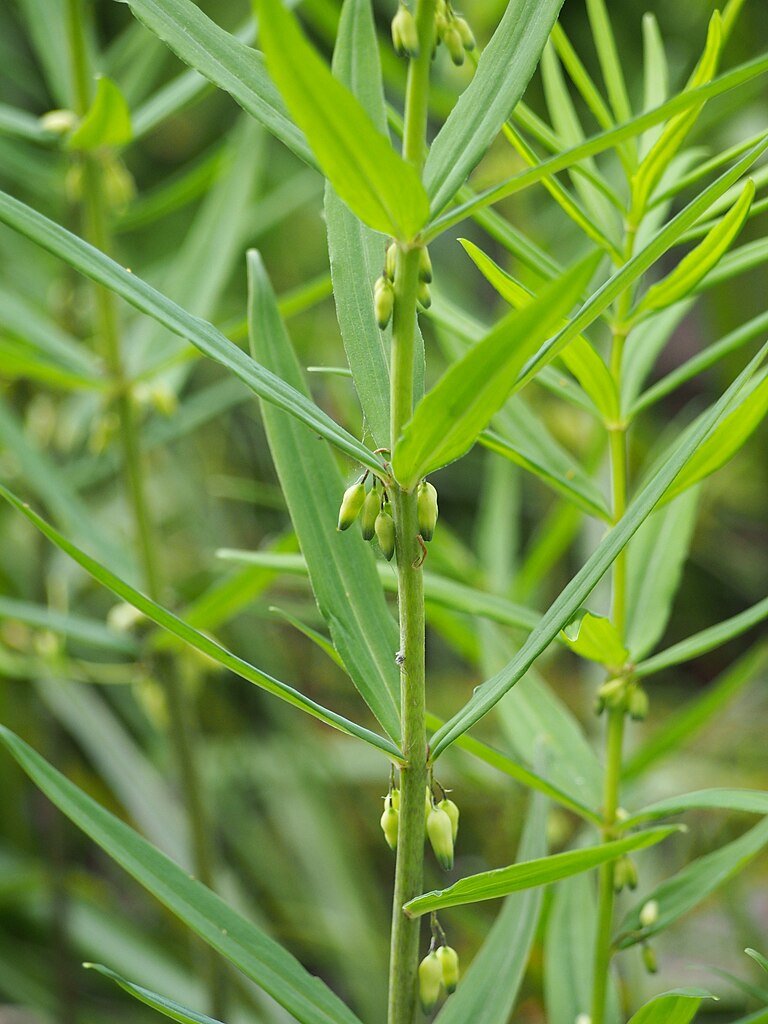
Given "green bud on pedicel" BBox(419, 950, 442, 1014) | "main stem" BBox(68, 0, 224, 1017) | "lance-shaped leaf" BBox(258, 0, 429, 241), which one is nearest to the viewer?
"lance-shaped leaf" BBox(258, 0, 429, 241)

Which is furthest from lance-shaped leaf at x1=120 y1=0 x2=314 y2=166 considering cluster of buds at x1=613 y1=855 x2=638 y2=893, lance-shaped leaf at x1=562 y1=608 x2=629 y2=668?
cluster of buds at x1=613 y1=855 x2=638 y2=893

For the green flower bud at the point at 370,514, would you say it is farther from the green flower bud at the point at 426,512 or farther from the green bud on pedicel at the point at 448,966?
the green bud on pedicel at the point at 448,966

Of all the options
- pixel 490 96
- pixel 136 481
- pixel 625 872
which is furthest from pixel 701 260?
pixel 136 481

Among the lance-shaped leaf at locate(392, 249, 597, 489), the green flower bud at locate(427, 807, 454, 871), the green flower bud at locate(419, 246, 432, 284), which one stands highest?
the green flower bud at locate(419, 246, 432, 284)

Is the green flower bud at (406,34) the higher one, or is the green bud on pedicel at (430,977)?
the green flower bud at (406,34)

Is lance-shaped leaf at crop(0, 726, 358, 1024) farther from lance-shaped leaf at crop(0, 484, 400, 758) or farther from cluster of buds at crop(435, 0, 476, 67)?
cluster of buds at crop(435, 0, 476, 67)

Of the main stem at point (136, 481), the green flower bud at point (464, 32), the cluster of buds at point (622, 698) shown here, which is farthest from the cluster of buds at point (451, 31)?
the main stem at point (136, 481)
